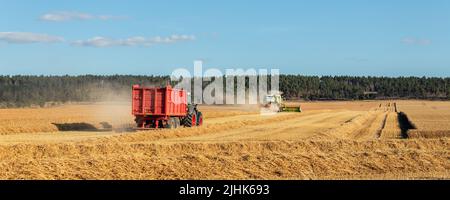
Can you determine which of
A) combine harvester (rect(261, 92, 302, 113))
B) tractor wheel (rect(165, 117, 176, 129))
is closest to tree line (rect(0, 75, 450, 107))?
combine harvester (rect(261, 92, 302, 113))

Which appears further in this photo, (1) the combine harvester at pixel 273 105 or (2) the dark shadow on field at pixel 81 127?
(1) the combine harvester at pixel 273 105

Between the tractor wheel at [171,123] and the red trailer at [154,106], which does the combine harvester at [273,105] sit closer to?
the tractor wheel at [171,123]

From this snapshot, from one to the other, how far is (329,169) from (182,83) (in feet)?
73.6

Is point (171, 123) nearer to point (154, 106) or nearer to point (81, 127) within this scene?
point (154, 106)

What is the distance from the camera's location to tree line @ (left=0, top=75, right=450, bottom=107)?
10500cm

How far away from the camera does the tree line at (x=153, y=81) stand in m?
105

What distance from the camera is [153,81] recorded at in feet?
337

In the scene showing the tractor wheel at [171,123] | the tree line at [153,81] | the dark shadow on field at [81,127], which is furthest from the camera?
the tree line at [153,81]

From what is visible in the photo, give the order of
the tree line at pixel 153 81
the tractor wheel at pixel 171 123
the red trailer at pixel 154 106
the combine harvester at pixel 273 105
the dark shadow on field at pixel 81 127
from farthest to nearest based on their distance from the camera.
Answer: the tree line at pixel 153 81 < the combine harvester at pixel 273 105 < the dark shadow on field at pixel 81 127 < the tractor wheel at pixel 171 123 < the red trailer at pixel 154 106

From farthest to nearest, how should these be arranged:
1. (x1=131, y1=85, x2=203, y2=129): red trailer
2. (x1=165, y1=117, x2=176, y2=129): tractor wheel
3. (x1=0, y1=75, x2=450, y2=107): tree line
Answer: (x1=0, y1=75, x2=450, y2=107): tree line → (x1=165, y1=117, x2=176, y2=129): tractor wheel → (x1=131, y1=85, x2=203, y2=129): red trailer

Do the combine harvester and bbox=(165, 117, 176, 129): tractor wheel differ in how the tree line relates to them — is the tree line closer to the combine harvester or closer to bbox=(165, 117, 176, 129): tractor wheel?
the combine harvester

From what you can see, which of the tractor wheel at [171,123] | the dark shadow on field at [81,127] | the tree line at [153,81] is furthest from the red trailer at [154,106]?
the tree line at [153,81]
